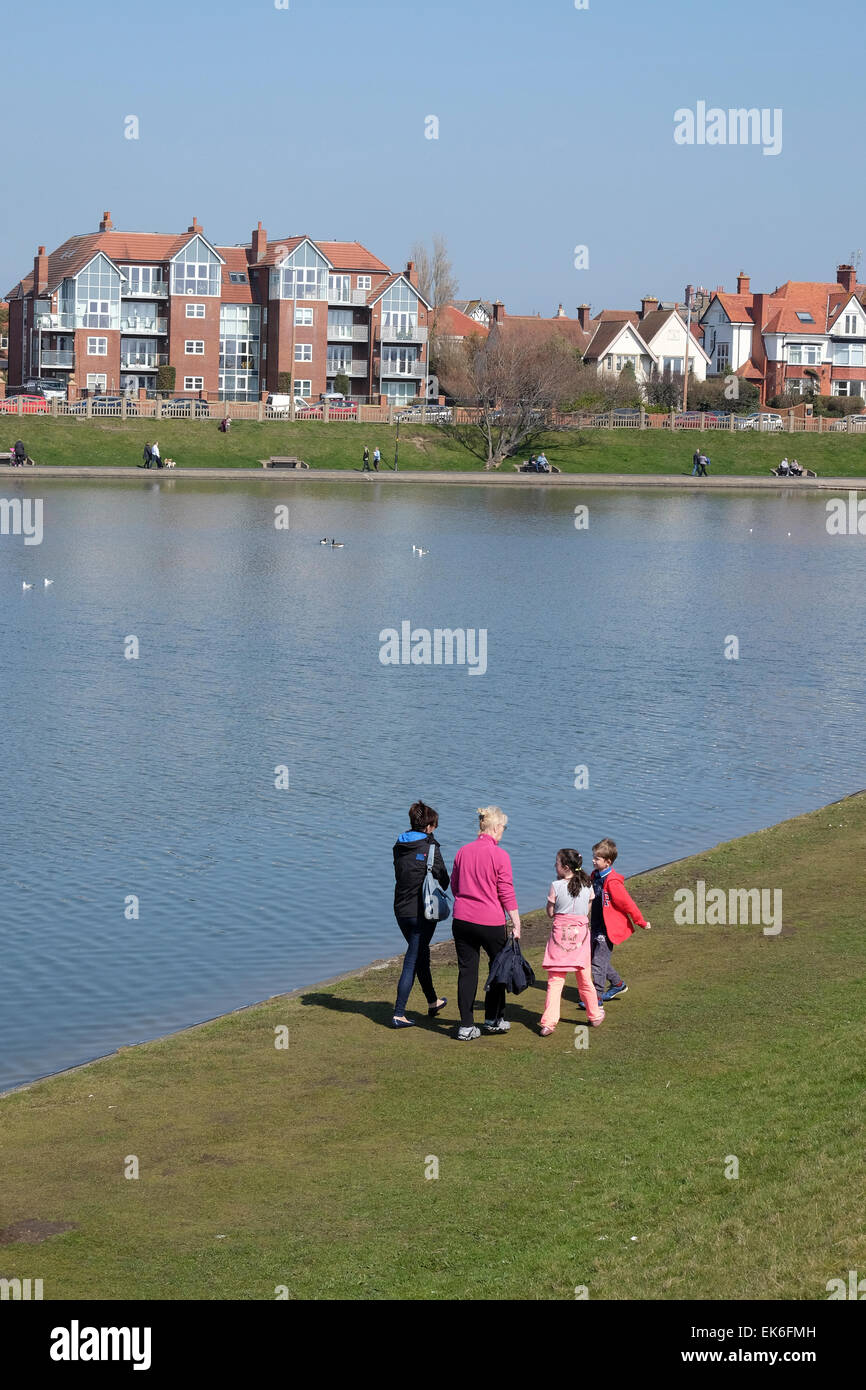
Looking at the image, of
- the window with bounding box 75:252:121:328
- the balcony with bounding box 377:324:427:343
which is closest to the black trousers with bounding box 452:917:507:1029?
the window with bounding box 75:252:121:328

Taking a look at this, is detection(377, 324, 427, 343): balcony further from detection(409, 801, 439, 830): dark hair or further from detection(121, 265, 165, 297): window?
detection(409, 801, 439, 830): dark hair

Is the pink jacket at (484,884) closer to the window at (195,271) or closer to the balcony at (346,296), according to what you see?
the window at (195,271)

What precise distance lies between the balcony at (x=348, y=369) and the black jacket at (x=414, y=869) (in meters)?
114

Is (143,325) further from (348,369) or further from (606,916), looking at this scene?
(606,916)

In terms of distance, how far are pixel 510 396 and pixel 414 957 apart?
91.0 m

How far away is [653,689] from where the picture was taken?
113ft

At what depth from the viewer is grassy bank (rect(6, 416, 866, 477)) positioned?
91.2 m

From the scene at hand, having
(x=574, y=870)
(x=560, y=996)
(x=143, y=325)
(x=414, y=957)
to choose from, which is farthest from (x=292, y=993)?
(x=143, y=325)

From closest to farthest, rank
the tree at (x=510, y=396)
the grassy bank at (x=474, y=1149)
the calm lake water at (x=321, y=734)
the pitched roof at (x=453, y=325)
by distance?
the grassy bank at (x=474, y=1149), the calm lake water at (x=321, y=734), the tree at (x=510, y=396), the pitched roof at (x=453, y=325)

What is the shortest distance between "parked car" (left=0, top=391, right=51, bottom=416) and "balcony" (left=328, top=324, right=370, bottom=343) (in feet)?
110

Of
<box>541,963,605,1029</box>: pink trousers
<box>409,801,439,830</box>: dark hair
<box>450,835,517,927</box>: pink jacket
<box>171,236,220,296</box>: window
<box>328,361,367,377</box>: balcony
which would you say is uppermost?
<box>171,236,220,296</box>: window

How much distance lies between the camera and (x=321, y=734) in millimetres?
28875

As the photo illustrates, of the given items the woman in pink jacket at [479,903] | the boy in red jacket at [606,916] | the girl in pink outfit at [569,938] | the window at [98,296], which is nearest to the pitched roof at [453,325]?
the window at [98,296]

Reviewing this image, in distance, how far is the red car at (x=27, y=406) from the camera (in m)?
93.6
